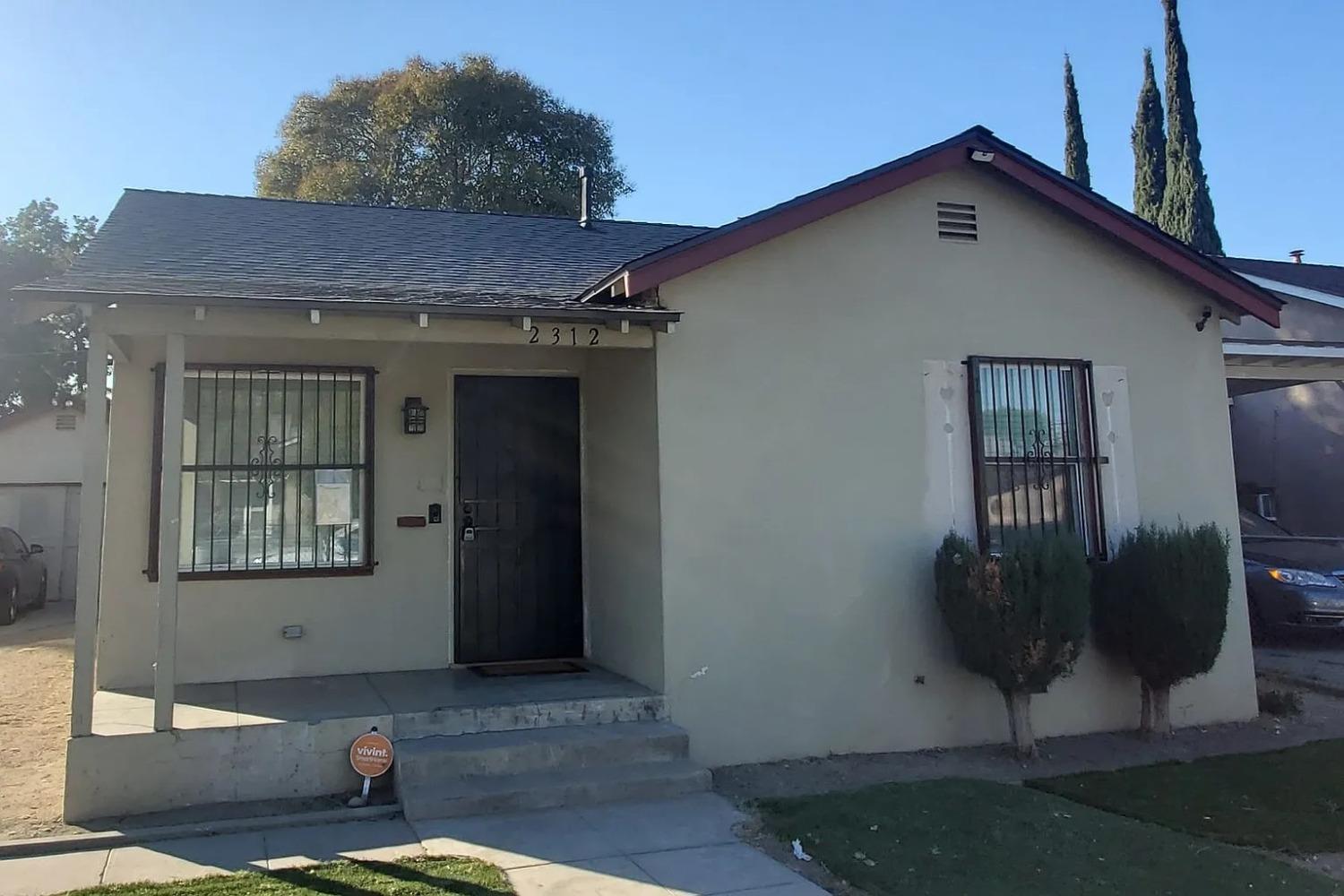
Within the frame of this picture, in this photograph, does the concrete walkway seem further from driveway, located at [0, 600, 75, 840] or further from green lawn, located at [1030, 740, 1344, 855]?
green lawn, located at [1030, 740, 1344, 855]

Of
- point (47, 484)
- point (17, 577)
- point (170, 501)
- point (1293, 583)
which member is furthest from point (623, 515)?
point (47, 484)

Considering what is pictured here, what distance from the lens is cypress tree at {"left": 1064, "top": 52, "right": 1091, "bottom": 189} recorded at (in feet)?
99.7

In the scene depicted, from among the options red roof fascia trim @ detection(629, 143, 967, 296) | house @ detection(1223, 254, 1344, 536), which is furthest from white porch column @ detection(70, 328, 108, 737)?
house @ detection(1223, 254, 1344, 536)

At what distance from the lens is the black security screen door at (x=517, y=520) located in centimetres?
750

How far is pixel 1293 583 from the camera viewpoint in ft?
34.1

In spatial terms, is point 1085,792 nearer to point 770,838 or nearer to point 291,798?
point 770,838

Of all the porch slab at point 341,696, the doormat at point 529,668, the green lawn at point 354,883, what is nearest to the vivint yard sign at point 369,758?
the porch slab at point 341,696

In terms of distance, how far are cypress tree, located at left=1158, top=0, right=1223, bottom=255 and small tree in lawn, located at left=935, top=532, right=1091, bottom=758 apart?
71.5 ft

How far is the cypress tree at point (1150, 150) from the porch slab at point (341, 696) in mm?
25368

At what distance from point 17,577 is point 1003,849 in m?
14.2

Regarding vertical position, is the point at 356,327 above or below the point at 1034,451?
above

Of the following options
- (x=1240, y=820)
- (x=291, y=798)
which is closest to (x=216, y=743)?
(x=291, y=798)

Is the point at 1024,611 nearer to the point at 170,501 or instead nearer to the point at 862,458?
the point at 862,458

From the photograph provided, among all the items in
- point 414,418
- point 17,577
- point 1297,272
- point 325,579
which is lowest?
point 17,577
